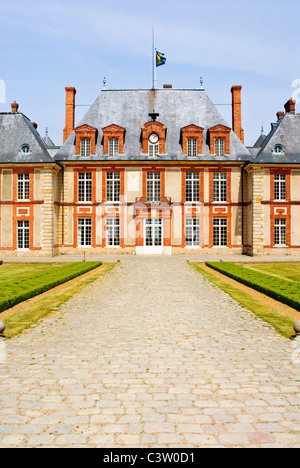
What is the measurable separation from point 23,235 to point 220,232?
640 inches

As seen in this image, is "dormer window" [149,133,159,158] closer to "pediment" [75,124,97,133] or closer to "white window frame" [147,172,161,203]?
"white window frame" [147,172,161,203]

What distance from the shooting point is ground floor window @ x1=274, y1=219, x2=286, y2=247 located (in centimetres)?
3186

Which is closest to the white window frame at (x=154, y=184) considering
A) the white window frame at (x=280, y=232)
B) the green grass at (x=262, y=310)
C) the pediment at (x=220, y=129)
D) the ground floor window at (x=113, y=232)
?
the ground floor window at (x=113, y=232)

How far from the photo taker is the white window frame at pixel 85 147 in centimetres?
3384

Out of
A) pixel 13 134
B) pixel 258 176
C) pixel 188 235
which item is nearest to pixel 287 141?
pixel 258 176

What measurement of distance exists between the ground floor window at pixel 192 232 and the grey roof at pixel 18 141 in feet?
40.4

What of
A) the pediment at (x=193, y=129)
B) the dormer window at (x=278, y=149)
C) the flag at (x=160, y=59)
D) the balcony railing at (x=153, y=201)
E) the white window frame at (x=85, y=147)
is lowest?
the balcony railing at (x=153, y=201)

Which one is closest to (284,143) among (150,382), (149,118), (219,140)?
(219,140)

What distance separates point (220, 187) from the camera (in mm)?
33625

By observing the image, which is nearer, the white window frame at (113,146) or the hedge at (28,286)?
the hedge at (28,286)

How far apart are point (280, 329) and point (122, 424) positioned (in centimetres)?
520

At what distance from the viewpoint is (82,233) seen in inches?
1329

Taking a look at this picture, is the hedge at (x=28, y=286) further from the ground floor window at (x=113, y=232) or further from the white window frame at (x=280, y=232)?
the white window frame at (x=280, y=232)
